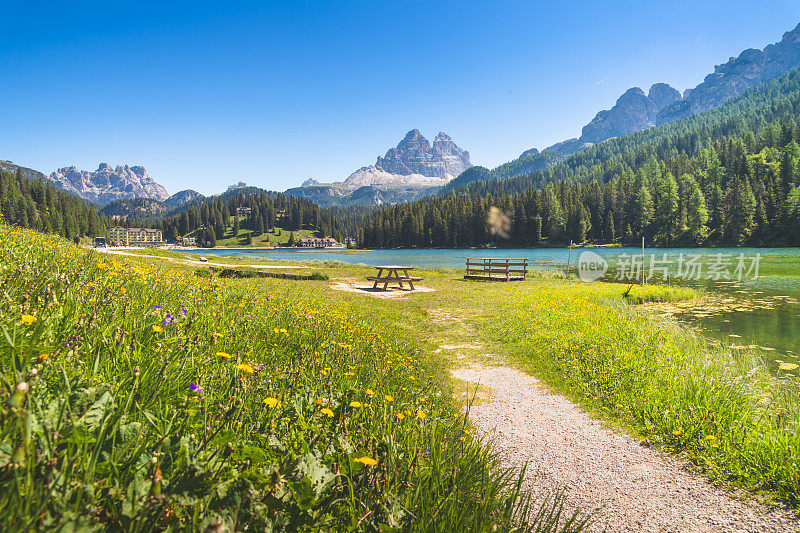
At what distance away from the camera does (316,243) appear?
191875 millimetres

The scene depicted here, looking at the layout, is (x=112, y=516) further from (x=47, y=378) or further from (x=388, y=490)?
(x=388, y=490)

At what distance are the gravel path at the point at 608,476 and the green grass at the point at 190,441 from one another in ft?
2.22

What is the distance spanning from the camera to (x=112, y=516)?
5.09 feet

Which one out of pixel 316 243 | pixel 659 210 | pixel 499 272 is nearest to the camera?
pixel 499 272

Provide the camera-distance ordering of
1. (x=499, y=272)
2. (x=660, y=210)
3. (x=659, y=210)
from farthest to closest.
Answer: (x=659, y=210) → (x=660, y=210) → (x=499, y=272)

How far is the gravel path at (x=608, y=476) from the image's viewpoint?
12.0ft

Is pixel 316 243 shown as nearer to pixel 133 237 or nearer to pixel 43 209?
pixel 133 237

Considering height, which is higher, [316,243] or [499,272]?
[316,243]

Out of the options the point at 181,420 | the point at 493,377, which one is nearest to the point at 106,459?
the point at 181,420

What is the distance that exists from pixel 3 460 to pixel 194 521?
2.50 ft

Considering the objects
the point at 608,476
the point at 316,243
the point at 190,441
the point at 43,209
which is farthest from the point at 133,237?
the point at 608,476

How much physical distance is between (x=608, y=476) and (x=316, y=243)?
7624 inches

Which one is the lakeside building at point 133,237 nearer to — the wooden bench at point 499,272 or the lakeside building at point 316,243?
the lakeside building at point 316,243

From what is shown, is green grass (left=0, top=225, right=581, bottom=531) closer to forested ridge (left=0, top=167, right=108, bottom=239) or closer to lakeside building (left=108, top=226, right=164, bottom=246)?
forested ridge (left=0, top=167, right=108, bottom=239)
